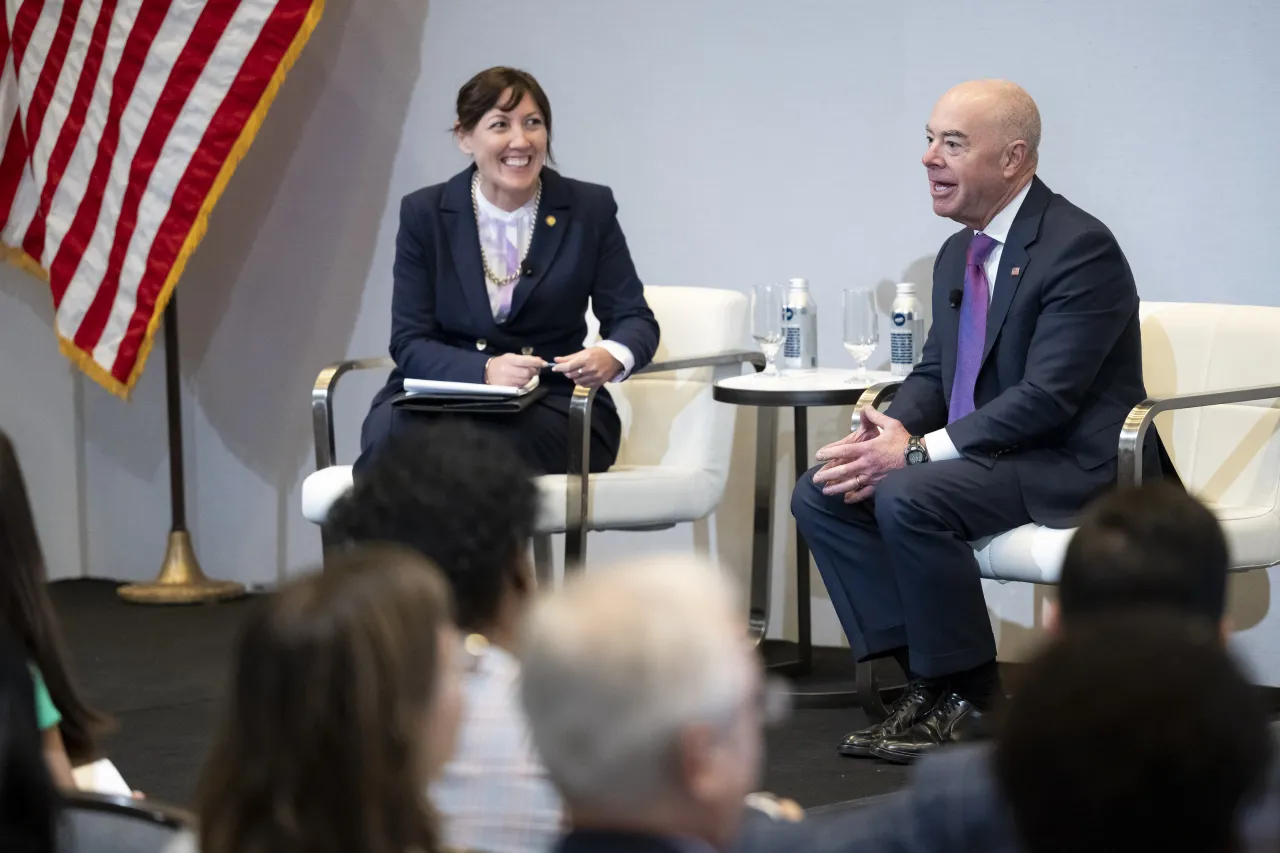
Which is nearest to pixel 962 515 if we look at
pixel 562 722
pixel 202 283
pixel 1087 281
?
pixel 1087 281

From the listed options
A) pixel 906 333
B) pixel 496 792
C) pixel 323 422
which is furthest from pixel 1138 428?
pixel 496 792

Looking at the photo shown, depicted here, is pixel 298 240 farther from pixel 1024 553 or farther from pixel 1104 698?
pixel 1104 698

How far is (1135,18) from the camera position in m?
3.94

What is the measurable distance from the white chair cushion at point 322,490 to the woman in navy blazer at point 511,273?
0.34ft

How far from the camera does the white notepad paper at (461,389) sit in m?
3.71

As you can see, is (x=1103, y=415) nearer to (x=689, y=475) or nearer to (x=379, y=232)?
(x=689, y=475)

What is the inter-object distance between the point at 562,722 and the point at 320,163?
172 inches

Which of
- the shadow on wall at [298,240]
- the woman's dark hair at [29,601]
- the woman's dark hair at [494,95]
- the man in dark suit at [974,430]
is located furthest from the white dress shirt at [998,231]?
the shadow on wall at [298,240]

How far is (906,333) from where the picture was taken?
400cm

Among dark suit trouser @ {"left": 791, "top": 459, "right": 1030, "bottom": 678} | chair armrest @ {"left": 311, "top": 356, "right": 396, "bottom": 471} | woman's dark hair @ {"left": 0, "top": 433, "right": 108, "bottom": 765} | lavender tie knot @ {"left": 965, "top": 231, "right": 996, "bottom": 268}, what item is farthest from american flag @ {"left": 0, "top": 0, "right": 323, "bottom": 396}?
woman's dark hair @ {"left": 0, "top": 433, "right": 108, "bottom": 765}

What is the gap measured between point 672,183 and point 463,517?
10.1ft

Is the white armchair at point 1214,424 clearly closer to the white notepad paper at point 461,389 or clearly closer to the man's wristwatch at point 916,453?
the man's wristwatch at point 916,453

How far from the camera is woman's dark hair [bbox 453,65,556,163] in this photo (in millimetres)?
3916

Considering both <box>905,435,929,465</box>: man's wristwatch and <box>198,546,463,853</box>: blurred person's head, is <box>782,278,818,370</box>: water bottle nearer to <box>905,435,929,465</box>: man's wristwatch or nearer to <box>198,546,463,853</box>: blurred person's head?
<box>905,435,929,465</box>: man's wristwatch
